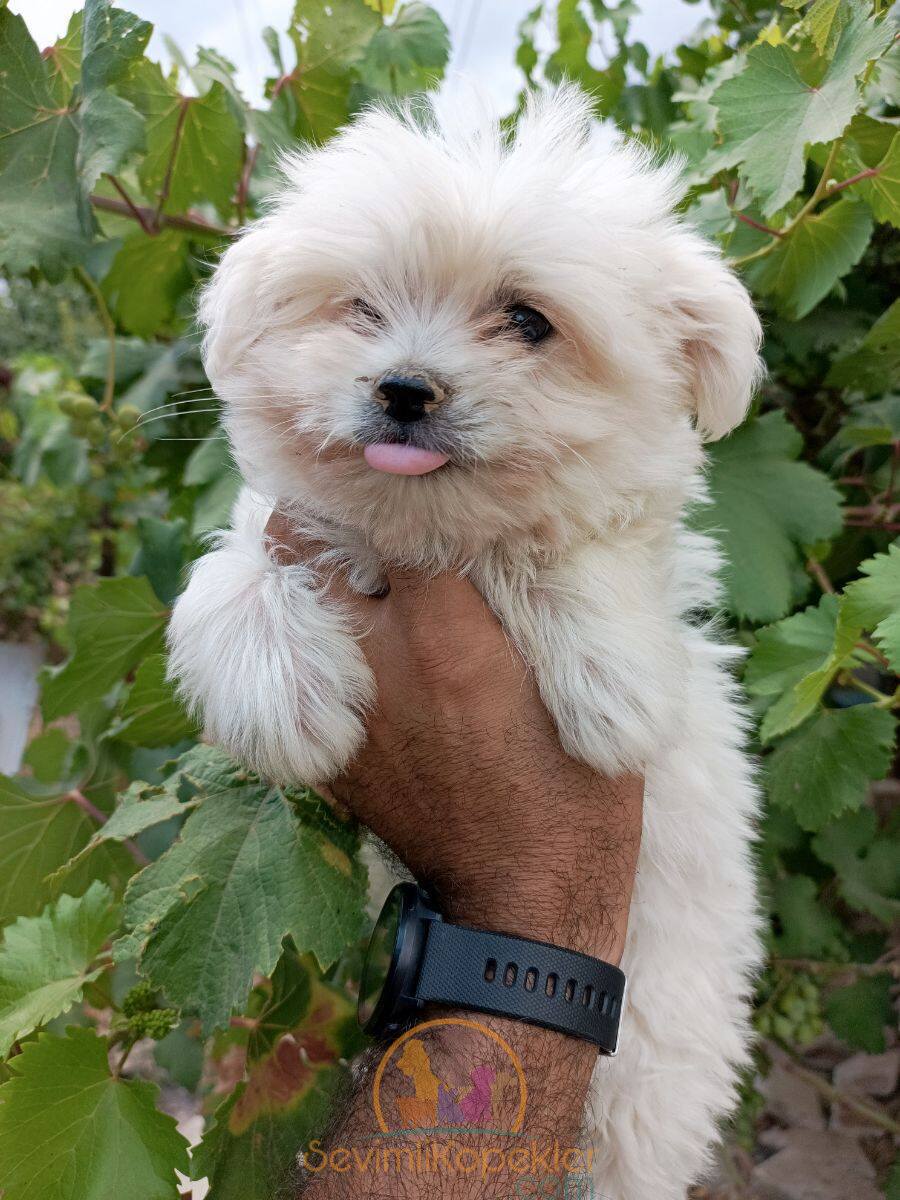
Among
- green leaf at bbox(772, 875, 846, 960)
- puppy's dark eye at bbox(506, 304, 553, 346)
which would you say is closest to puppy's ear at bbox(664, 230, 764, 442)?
puppy's dark eye at bbox(506, 304, 553, 346)

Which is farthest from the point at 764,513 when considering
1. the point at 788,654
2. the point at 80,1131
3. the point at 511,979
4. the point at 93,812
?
the point at 80,1131

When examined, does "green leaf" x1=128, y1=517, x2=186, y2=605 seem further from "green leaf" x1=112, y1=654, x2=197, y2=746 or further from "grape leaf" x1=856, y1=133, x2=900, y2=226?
"grape leaf" x1=856, y1=133, x2=900, y2=226

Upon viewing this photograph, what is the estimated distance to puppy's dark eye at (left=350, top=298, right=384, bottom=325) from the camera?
1.49m

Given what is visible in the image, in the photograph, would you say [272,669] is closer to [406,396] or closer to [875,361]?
[406,396]

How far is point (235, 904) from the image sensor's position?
1472 millimetres

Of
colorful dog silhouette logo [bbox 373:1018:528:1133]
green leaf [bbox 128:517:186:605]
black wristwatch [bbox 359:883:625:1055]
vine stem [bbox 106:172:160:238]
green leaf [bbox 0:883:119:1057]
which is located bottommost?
green leaf [bbox 0:883:119:1057]

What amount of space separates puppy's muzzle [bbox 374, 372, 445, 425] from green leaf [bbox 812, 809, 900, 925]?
160 cm

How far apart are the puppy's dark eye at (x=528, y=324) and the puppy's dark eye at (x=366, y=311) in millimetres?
216

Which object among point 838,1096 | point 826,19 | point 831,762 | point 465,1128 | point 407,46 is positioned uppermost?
point 826,19

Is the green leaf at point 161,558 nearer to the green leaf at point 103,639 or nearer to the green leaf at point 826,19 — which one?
the green leaf at point 103,639

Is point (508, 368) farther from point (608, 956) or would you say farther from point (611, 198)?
point (608, 956)

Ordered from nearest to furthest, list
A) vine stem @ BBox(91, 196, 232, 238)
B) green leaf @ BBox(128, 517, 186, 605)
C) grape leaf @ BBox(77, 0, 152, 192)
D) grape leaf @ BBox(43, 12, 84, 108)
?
grape leaf @ BBox(77, 0, 152, 192)
grape leaf @ BBox(43, 12, 84, 108)
vine stem @ BBox(91, 196, 232, 238)
green leaf @ BBox(128, 517, 186, 605)

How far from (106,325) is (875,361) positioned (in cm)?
189

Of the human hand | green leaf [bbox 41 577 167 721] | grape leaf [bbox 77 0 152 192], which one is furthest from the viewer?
green leaf [bbox 41 577 167 721]
